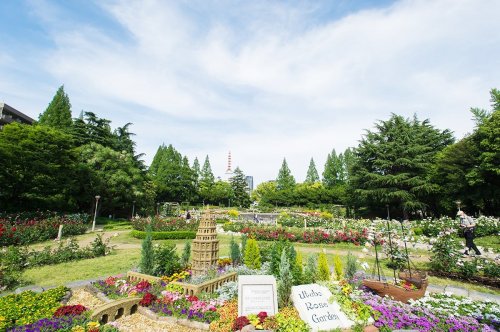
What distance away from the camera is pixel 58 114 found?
37.4m

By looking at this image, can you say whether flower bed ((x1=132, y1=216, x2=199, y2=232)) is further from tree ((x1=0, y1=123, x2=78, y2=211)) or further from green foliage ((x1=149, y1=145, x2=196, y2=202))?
green foliage ((x1=149, y1=145, x2=196, y2=202))

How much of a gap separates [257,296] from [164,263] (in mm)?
3957

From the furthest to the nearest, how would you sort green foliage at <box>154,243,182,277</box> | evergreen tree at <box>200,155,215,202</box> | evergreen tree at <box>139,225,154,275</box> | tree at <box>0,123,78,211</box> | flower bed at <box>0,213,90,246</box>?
evergreen tree at <box>200,155,215,202</box>, tree at <box>0,123,78,211</box>, flower bed at <box>0,213,90,246</box>, green foliage at <box>154,243,182,277</box>, evergreen tree at <box>139,225,154,275</box>

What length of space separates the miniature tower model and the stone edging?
2359 millimetres

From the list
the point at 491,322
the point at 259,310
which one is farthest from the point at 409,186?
the point at 259,310

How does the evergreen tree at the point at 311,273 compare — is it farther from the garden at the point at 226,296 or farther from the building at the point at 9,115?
the building at the point at 9,115

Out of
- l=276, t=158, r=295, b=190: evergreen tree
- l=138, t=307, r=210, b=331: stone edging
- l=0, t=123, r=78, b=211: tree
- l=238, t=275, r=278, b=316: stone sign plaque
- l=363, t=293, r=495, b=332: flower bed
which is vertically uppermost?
l=276, t=158, r=295, b=190: evergreen tree

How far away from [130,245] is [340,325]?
1339 cm

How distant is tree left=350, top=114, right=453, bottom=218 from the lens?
2919cm

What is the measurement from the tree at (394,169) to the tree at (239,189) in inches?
1299

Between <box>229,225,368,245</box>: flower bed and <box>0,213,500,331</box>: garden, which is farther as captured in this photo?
<box>229,225,368,245</box>: flower bed

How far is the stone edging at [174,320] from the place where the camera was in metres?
4.98

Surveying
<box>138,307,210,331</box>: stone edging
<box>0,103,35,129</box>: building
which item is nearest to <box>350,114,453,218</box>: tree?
<box>138,307,210,331</box>: stone edging

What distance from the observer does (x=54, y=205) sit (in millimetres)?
24547
